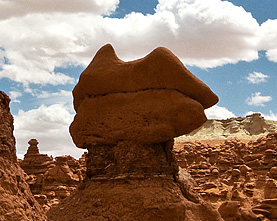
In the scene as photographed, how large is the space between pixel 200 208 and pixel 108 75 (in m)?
3.44

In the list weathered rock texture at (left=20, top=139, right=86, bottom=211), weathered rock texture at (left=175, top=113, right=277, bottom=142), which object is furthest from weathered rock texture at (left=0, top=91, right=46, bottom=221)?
weathered rock texture at (left=175, top=113, right=277, bottom=142)

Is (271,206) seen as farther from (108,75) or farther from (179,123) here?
(108,75)

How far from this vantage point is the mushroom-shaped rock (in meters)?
7.41

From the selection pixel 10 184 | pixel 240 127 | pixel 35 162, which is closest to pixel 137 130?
pixel 10 184

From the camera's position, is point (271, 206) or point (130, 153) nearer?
point (130, 153)

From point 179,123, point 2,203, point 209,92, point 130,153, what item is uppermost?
point 209,92

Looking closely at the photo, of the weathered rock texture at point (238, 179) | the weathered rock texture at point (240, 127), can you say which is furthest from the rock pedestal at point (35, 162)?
the weathered rock texture at point (240, 127)

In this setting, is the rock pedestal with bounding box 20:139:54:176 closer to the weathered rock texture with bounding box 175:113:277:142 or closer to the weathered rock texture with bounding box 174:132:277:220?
the weathered rock texture with bounding box 174:132:277:220

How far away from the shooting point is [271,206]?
11852 millimetres

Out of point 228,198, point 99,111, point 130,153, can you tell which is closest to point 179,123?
point 130,153

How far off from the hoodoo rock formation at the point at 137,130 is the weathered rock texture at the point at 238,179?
3.65 m

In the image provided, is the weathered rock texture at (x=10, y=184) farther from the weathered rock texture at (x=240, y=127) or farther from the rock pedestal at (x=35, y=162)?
the weathered rock texture at (x=240, y=127)

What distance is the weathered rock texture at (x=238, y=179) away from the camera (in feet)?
38.7

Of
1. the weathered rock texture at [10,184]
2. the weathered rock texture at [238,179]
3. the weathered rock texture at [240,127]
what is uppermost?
the weathered rock texture at [240,127]
